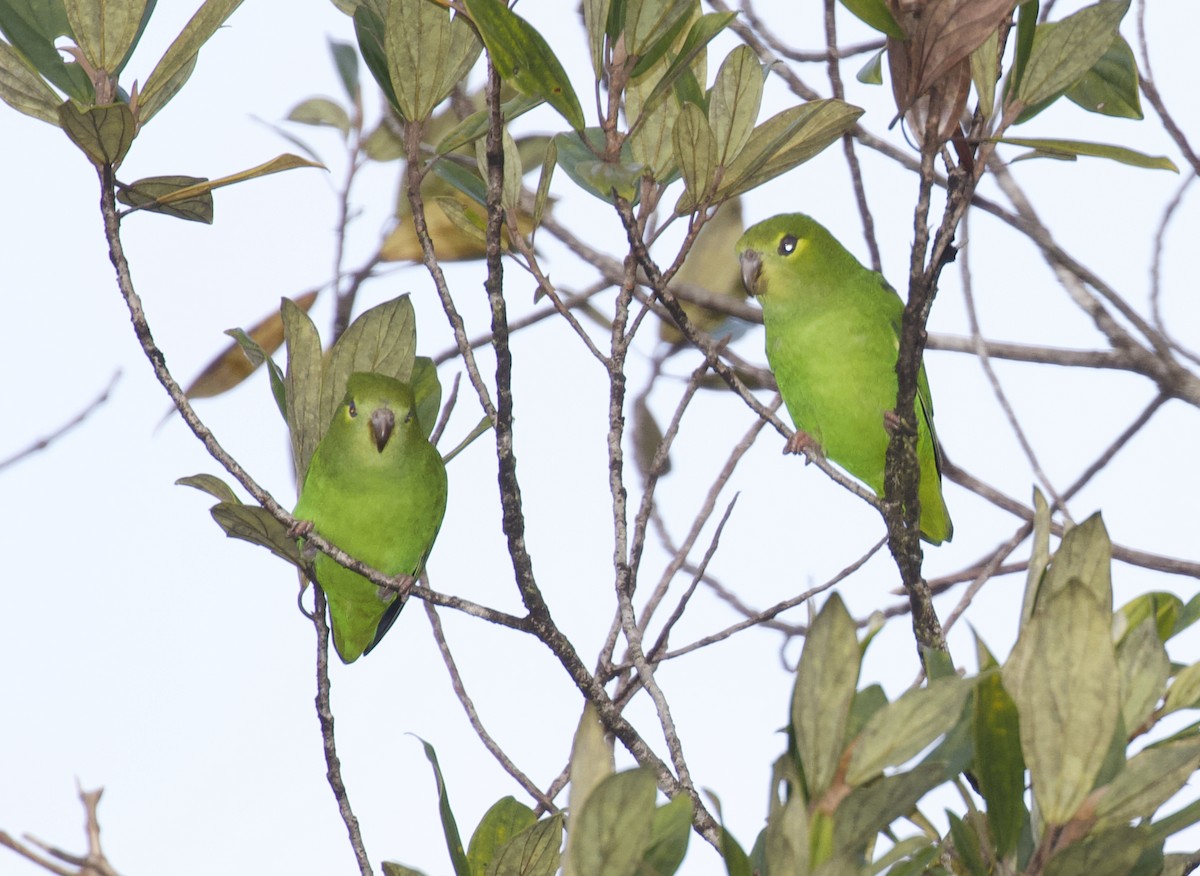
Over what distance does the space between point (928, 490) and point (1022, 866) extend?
2747 mm

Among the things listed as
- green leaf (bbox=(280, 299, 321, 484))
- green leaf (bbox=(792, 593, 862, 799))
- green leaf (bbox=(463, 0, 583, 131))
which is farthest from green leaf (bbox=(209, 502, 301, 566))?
green leaf (bbox=(792, 593, 862, 799))

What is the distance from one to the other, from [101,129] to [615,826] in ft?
4.42

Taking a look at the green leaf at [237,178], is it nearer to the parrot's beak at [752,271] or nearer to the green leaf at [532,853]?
the green leaf at [532,853]

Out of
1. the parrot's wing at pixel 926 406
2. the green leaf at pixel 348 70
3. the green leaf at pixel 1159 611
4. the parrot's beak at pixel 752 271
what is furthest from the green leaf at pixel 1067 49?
the green leaf at pixel 348 70

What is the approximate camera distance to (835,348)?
155 inches

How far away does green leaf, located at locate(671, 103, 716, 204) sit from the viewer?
6.74 feet

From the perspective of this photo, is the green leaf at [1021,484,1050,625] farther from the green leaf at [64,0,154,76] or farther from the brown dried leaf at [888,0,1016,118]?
the green leaf at [64,0,154,76]

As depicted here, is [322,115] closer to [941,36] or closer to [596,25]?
[596,25]

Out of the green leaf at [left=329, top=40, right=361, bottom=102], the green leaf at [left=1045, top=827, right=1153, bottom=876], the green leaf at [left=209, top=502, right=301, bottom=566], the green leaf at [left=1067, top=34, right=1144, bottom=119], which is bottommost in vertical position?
the green leaf at [left=1045, top=827, right=1153, bottom=876]

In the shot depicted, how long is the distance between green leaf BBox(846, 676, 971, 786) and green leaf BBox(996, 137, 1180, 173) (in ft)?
3.50

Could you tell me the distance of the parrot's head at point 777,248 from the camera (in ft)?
13.6

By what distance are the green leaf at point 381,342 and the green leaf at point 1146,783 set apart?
170 cm

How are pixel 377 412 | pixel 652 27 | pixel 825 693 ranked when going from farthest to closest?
1. pixel 377 412
2. pixel 652 27
3. pixel 825 693

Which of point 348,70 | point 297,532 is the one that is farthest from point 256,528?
point 348,70
